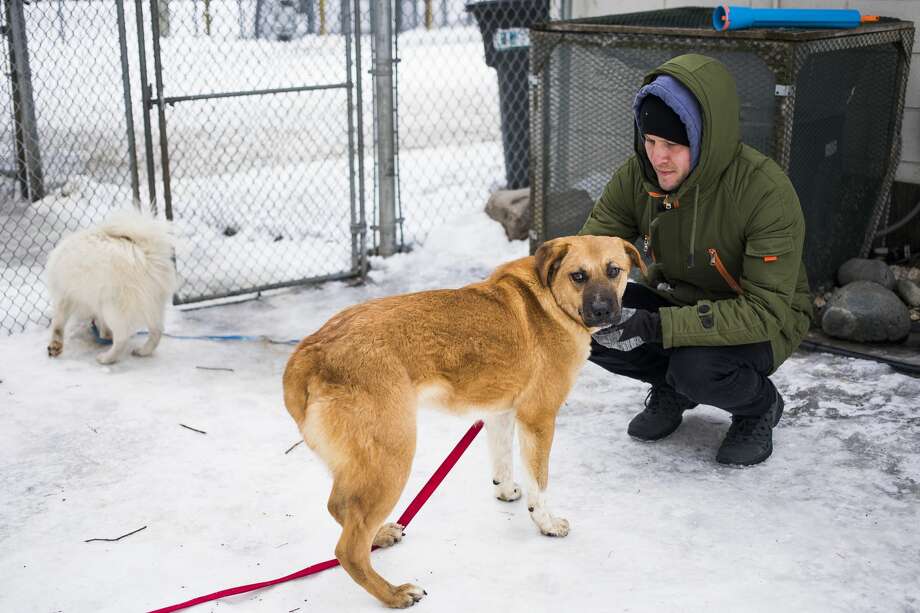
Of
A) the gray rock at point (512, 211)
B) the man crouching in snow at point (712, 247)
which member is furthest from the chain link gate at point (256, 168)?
the man crouching in snow at point (712, 247)

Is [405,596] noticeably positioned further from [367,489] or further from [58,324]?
[58,324]

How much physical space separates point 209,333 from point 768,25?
3.49 meters

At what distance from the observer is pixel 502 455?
3473 millimetres

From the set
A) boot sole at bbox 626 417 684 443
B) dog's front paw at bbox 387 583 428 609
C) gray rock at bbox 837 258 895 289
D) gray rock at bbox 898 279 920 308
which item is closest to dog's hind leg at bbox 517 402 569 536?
dog's front paw at bbox 387 583 428 609

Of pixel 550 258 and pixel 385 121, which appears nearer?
pixel 550 258

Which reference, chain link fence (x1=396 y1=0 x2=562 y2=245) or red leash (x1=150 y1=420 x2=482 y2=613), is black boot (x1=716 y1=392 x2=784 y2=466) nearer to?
red leash (x1=150 y1=420 x2=482 y2=613)

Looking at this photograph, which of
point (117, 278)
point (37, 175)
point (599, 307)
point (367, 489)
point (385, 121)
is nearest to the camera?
point (367, 489)

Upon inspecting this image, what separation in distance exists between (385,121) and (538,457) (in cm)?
366

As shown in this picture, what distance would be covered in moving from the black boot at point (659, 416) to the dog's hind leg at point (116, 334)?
257cm

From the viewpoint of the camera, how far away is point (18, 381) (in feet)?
15.1

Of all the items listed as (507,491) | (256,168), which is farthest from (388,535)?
(256,168)

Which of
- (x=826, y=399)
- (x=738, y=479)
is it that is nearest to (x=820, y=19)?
(x=826, y=399)

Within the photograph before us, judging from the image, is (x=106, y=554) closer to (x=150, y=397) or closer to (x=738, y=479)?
(x=150, y=397)

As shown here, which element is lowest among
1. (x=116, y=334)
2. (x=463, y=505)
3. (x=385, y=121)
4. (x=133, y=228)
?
(x=463, y=505)
